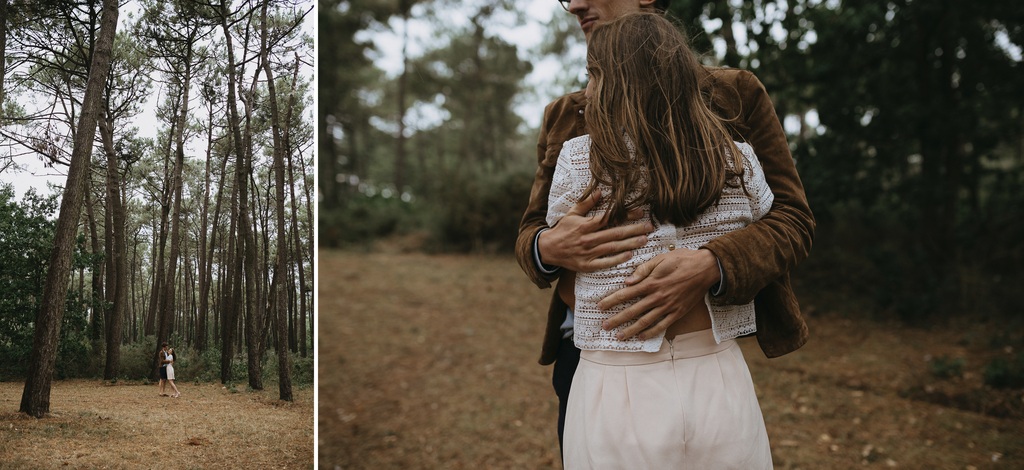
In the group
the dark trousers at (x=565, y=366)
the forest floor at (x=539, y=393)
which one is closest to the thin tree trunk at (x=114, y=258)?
the dark trousers at (x=565, y=366)

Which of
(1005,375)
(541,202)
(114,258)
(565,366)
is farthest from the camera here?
(1005,375)

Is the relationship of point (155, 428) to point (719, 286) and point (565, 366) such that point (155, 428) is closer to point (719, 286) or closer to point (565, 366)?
point (565, 366)

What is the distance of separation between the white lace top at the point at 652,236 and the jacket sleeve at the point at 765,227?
5 cm

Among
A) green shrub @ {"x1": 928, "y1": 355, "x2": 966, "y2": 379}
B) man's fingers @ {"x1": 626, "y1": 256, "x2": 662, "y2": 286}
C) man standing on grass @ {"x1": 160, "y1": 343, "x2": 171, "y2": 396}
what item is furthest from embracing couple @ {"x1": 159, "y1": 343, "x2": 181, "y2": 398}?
green shrub @ {"x1": 928, "y1": 355, "x2": 966, "y2": 379}

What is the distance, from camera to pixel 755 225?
143 cm

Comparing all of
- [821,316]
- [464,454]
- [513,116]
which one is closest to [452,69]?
[513,116]

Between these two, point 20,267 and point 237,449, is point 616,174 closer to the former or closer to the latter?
point 237,449

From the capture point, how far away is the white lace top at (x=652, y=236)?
1.41 metres

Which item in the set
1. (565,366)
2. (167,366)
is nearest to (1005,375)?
(565,366)

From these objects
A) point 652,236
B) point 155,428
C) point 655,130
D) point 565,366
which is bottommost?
point 155,428

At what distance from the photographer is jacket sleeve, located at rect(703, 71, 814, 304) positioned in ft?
4.44

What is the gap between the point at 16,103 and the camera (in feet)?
6.09

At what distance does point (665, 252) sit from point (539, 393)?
479cm

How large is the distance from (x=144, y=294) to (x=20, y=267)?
33cm
